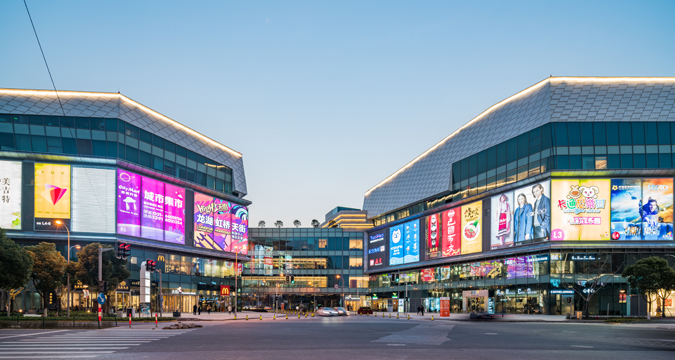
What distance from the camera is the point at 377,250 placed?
13538 centimetres

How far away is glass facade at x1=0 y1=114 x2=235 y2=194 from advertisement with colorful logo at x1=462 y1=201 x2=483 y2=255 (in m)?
50.0

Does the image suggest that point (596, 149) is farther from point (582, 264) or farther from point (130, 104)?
point (130, 104)

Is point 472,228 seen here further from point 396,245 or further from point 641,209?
point 396,245

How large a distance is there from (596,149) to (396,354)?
6509 cm

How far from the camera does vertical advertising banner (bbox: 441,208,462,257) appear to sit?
98.3 m

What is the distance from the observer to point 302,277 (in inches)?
5625

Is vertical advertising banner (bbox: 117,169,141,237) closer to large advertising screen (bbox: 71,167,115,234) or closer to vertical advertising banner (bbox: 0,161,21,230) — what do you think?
large advertising screen (bbox: 71,167,115,234)

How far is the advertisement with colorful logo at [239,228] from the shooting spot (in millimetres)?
108250

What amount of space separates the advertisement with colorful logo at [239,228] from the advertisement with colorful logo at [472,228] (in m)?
42.7

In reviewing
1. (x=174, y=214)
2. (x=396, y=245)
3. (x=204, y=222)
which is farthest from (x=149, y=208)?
(x=396, y=245)

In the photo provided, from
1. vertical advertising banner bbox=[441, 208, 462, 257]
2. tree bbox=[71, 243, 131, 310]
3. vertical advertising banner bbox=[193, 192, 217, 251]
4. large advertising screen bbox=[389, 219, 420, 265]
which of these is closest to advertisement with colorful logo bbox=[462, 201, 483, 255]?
vertical advertising banner bbox=[441, 208, 462, 257]

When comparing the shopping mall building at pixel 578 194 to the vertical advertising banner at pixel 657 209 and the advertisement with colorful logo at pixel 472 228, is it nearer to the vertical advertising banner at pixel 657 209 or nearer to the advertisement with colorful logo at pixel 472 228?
the vertical advertising banner at pixel 657 209

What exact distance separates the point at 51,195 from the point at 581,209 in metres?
70.3

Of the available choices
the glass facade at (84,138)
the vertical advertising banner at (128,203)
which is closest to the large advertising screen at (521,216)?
the glass facade at (84,138)
